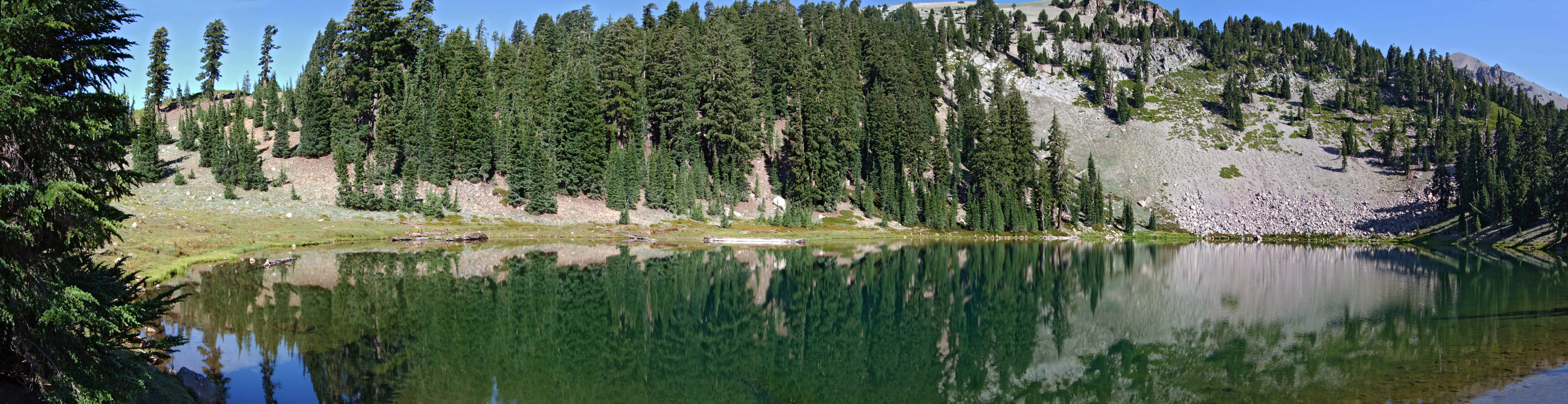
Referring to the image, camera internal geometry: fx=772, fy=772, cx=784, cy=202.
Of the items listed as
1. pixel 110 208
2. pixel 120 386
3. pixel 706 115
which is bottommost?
pixel 120 386

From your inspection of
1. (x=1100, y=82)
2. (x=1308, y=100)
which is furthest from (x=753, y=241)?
(x=1308, y=100)

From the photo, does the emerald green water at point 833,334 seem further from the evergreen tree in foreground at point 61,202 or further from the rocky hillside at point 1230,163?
the rocky hillside at point 1230,163

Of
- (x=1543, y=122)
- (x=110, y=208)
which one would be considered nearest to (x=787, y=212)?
(x=110, y=208)

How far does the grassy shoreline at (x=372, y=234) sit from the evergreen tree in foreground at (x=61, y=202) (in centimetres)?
685

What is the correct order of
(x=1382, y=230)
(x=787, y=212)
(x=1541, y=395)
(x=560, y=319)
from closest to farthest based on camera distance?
(x=1541, y=395) → (x=560, y=319) → (x=787, y=212) → (x=1382, y=230)

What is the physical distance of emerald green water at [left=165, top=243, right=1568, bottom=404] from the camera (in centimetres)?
1858

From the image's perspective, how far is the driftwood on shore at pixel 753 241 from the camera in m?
70.7

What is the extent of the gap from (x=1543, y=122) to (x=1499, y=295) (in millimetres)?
149801

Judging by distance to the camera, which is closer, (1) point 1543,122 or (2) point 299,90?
(2) point 299,90

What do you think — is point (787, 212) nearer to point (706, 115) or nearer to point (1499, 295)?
point (706, 115)

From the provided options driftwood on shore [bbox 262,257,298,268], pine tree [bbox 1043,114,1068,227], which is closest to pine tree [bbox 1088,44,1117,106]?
pine tree [bbox 1043,114,1068,227]

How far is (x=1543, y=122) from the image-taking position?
142 m

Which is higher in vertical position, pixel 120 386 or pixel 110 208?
pixel 110 208

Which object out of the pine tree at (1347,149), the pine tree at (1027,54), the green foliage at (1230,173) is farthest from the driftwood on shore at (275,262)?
the pine tree at (1347,149)
